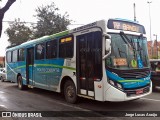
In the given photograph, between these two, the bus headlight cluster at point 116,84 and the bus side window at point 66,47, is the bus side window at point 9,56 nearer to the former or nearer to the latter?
the bus side window at point 66,47

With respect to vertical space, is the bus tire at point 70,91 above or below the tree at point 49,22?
below

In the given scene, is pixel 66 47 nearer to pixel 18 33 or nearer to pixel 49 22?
pixel 49 22

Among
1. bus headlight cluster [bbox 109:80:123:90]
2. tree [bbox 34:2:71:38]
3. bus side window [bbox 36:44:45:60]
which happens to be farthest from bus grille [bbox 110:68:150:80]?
tree [bbox 34:2:71:38]

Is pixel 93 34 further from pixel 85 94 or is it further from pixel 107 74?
pixel 85 94

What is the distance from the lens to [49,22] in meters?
32.1

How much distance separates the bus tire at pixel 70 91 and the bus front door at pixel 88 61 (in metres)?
0.45

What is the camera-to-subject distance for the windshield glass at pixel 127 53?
7645 mm

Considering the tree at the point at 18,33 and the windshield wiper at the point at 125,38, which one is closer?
the windshield wiper at the point at 125,38

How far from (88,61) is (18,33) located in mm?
32814

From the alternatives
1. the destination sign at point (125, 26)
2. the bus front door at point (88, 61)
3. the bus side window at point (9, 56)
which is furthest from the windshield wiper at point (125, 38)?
the bus side window at point (9, 56)

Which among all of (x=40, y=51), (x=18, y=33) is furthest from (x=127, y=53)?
(x=18, y=33)

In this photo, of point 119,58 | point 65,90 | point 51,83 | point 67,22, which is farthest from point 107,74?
point 67,22

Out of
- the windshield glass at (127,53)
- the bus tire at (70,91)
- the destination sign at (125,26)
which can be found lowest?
the bus tire at (70,91)

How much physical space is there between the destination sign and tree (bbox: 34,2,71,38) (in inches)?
917
